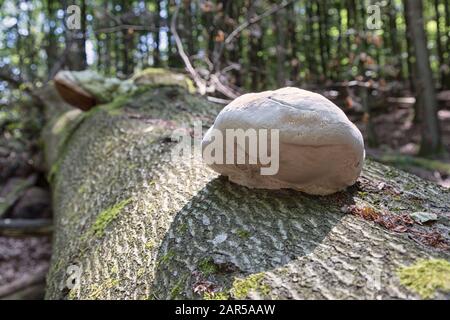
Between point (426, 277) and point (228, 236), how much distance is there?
33.5 inches

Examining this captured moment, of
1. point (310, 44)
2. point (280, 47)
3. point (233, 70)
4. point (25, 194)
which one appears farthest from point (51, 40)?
point (25, 194)

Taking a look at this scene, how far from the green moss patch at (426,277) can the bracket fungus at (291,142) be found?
63 cm

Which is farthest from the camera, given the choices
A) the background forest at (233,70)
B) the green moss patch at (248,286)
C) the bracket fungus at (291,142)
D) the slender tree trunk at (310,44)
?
the slender tree trunk at (310,44)

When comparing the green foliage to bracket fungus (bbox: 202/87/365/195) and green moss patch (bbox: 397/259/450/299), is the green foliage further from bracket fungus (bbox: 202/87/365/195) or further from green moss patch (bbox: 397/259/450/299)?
green moss patch (bbox: 397/259/450/299)

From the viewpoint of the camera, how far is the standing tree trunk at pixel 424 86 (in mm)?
9133

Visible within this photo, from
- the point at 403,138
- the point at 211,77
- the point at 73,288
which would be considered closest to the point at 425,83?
the point at 403,138

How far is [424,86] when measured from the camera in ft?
30.9

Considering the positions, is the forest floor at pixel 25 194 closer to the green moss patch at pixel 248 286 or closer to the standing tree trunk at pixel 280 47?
the standing tree trunk at pixel 280 47

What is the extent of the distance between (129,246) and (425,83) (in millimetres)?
9141

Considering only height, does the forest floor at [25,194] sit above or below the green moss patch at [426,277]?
below

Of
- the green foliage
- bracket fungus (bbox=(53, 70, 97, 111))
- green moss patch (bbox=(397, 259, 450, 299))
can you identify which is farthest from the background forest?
green moss patch (bbox=(397, 259, 450, 299))

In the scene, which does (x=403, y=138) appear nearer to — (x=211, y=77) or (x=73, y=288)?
(x=211, y=77)

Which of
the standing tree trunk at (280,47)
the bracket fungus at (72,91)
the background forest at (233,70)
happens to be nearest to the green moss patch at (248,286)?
the background forest at (233,70)

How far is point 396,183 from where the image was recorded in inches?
94.3
